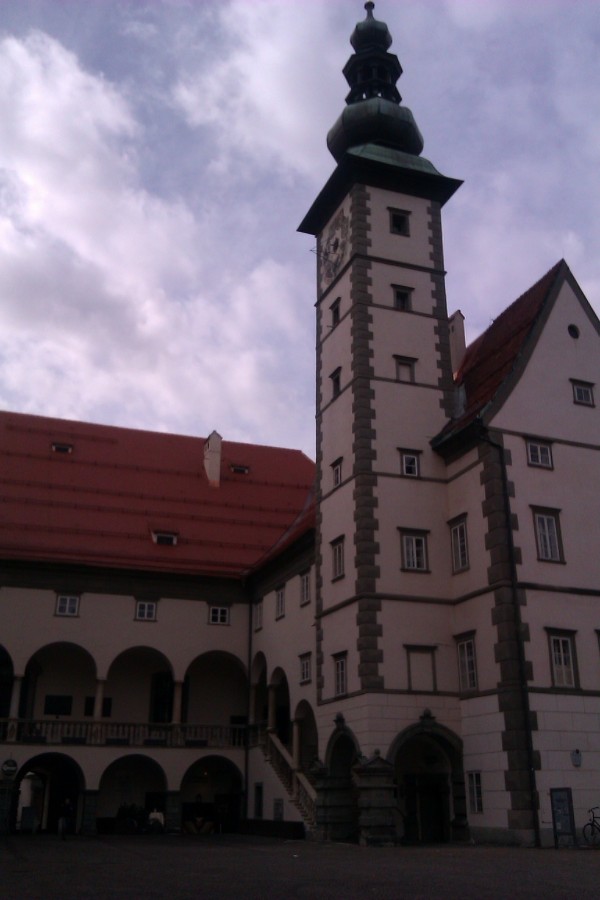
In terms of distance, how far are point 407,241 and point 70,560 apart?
53.3ft

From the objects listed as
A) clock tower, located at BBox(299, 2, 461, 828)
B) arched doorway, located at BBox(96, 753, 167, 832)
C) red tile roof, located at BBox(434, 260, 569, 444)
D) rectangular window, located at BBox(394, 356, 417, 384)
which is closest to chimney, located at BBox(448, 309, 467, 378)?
red tile roof, located at BBox(434, 260, 569, 444)

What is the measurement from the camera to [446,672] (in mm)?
24375

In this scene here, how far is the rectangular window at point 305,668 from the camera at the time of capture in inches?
1155

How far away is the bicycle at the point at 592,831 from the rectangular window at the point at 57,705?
1941 cm

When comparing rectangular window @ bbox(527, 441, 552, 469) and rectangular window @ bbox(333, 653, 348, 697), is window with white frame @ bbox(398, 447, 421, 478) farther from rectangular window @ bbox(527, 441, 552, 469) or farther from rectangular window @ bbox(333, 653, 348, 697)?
rectangular window @ bbox(333, 653, 348, 697)

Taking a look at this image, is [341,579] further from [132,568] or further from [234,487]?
[234,487]

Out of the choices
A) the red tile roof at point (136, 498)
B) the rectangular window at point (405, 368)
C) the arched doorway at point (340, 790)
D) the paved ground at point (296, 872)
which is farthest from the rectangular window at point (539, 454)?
the red tile roof at point (136, 498)

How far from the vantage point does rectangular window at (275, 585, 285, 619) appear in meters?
32.4

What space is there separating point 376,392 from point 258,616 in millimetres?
11612

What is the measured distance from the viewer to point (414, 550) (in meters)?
25.6

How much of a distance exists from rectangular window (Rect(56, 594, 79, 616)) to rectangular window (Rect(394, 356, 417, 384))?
1452 cm

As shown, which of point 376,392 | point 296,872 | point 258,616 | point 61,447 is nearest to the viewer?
point 296,872

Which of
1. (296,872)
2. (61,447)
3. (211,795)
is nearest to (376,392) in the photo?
(296,872)

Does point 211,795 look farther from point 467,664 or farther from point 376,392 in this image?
point 376,392
